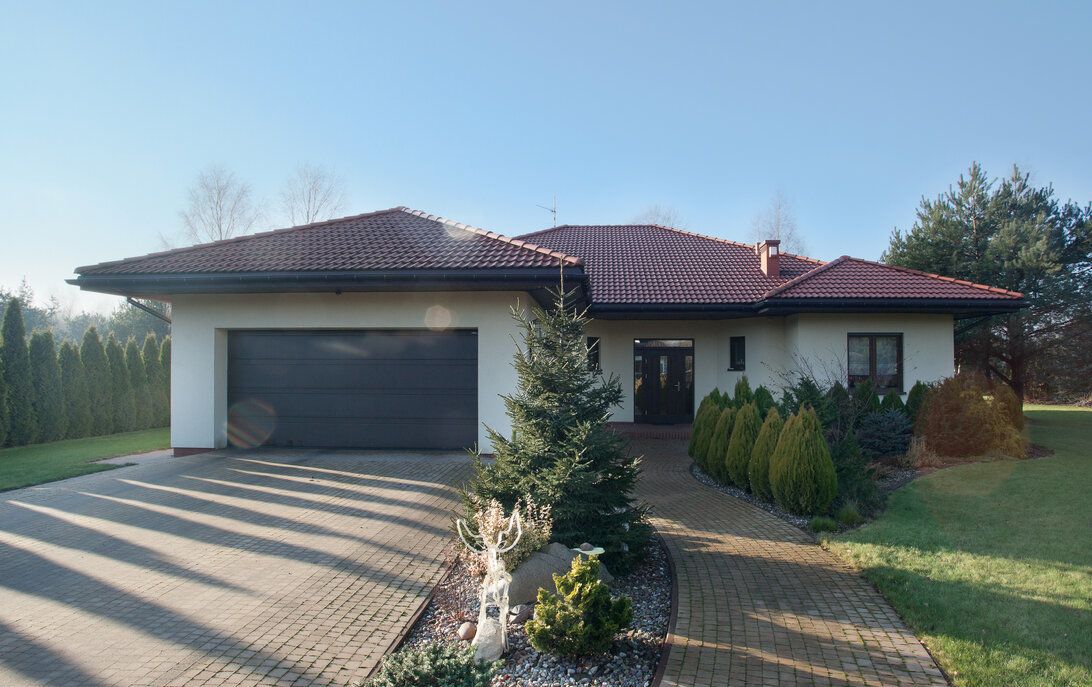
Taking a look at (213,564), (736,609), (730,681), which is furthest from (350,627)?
(736,609)

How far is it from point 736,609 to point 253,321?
31.7 feet

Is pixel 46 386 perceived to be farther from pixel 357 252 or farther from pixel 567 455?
pixel 567 455

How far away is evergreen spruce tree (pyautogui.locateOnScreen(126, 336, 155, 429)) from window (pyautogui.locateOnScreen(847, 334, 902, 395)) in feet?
74.8

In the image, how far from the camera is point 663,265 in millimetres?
17797

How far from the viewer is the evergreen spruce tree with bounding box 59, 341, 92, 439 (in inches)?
709

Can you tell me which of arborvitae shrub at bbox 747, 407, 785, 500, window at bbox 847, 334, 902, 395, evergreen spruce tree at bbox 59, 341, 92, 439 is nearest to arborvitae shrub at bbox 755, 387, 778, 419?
arborvitae shrub at bbox 747, 407, 785, 500

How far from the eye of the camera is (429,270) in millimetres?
9883

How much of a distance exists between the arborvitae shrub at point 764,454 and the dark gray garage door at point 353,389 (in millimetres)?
4831

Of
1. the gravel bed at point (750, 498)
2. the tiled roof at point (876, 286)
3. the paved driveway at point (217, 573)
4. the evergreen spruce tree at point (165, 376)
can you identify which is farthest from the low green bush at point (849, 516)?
the evergreen spruce tree at point (165, 376)

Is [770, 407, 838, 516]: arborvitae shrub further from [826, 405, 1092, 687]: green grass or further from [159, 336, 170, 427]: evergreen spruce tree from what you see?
[159, 336, 170, 427]: evergreen spruce tree

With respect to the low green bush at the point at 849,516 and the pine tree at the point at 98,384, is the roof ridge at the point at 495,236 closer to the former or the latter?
the low green bush at the point at 849,516

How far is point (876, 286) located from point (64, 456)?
63.4ft

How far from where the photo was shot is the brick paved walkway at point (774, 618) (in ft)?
12.9

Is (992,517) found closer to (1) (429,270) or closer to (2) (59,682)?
(1) (429,270)
